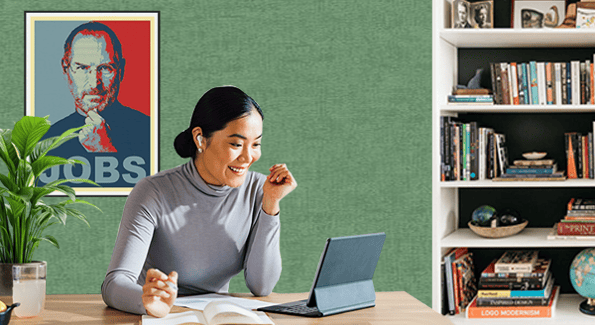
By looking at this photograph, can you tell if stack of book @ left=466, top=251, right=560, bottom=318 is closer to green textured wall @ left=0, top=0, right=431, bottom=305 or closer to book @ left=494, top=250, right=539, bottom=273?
book @ left=494, top=250, right=539, bottom=273

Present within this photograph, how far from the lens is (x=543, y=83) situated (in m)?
2.85

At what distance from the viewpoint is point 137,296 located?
150 cm

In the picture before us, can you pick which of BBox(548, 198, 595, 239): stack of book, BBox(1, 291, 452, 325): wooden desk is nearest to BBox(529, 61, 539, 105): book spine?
BBox(548, 198, 595, 239): stack of book

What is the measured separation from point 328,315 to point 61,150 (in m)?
1.89

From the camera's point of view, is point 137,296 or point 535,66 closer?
point 137,296

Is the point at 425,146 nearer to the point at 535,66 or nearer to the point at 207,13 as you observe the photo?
the point at 535,66

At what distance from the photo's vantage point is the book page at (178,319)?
4.54ft

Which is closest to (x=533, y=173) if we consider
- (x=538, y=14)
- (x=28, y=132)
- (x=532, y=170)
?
(x=532, y=170)

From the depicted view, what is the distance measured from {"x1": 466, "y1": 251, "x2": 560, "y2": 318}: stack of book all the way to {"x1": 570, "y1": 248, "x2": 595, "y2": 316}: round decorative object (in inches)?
5.1

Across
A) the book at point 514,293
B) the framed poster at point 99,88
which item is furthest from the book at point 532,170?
the framed poster at point 99,88

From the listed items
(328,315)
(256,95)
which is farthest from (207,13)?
(328,315)

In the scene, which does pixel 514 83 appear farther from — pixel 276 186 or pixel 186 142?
pixel 186 142

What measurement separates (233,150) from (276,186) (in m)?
0.17

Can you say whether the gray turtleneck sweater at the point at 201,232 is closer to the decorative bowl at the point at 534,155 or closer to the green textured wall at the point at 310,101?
the green textured wall at the point at 310,101
